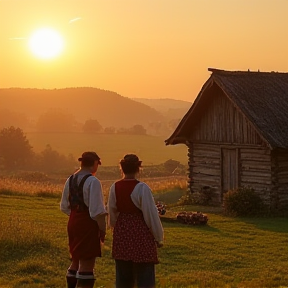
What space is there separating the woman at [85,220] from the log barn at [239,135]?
48.6 feet

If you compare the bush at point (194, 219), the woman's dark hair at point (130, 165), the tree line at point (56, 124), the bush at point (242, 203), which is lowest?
the bush at point (194, 219)

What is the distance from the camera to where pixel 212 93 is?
27875 mm

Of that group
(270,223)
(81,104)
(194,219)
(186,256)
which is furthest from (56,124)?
(186,256)

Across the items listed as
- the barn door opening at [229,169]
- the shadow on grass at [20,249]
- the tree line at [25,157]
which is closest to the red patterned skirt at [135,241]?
the shadow on grass at [20,249]

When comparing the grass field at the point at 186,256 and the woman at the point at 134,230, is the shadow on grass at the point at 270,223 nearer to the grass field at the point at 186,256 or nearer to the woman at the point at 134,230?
the grass field at the point at 186,256

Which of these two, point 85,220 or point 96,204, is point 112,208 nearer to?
point 96,204

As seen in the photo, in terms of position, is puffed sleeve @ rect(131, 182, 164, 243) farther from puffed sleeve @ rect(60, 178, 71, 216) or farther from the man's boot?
the man's boot

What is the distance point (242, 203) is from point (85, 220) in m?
15.5

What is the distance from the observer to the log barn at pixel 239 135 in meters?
25.5

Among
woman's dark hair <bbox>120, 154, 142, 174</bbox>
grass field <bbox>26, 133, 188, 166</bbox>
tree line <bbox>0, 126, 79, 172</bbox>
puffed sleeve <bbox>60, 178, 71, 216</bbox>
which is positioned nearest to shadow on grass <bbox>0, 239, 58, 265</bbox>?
puffed sleeve <bbox>60, 178, 71, 216</bbox>

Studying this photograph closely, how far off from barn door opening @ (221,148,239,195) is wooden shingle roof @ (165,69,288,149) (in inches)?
79.4

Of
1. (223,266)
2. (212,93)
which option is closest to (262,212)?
(212,93)

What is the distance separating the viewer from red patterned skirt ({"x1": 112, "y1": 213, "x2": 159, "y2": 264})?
30.5 ft

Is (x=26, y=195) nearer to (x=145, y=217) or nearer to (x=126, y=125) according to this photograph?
(x=145, y=217)
